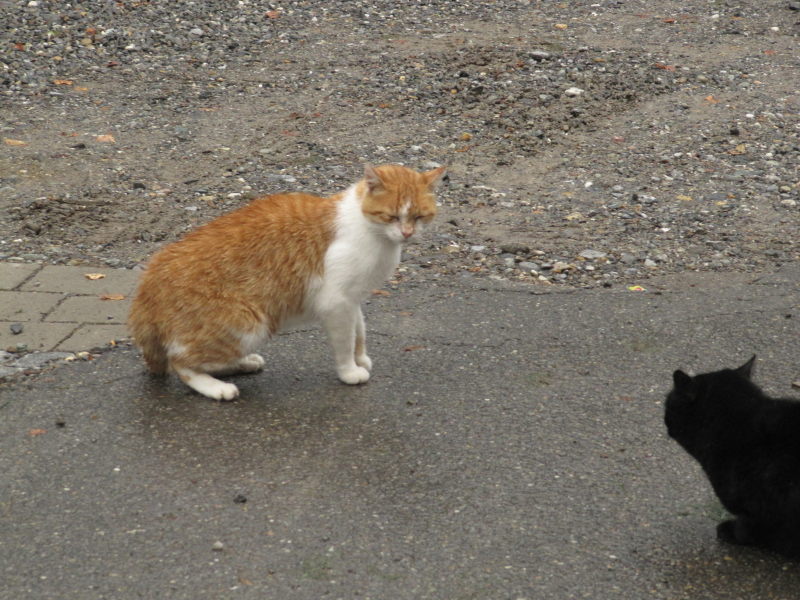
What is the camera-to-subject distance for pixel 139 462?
401 centimetres

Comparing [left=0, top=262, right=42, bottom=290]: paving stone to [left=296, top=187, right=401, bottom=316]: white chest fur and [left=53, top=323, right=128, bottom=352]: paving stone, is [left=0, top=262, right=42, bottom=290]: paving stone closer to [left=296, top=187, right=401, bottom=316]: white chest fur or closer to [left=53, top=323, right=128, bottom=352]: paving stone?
[left=53, top=323, right=128, bottom=352]: paving stone

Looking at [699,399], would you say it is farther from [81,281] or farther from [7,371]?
[81,281]

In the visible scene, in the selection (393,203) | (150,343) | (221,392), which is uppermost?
(393,203)

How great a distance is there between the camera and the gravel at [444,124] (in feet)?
20.8

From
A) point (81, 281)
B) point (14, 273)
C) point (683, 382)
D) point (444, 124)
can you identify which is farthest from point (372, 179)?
point (444, 124)

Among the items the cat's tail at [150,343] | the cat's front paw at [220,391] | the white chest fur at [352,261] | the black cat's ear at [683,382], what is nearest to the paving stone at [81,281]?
the cat's tail at [150,343]

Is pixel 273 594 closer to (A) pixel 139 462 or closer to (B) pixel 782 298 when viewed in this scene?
(A) pixel 139 462

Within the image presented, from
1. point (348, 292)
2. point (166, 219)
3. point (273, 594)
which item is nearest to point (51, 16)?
point (166, 219)

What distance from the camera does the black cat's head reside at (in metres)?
3.52

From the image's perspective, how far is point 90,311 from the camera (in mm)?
5316

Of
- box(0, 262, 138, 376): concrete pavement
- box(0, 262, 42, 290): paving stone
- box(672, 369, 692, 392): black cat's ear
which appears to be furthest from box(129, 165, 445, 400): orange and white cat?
box(672, 369, 692, 392): black cat's ear

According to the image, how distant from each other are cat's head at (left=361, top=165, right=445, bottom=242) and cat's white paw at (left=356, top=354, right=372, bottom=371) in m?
0.63

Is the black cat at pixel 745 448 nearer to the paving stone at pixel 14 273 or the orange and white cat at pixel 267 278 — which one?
the orange and white cat at pixel 267 278

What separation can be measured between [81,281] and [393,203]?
7.00ft
